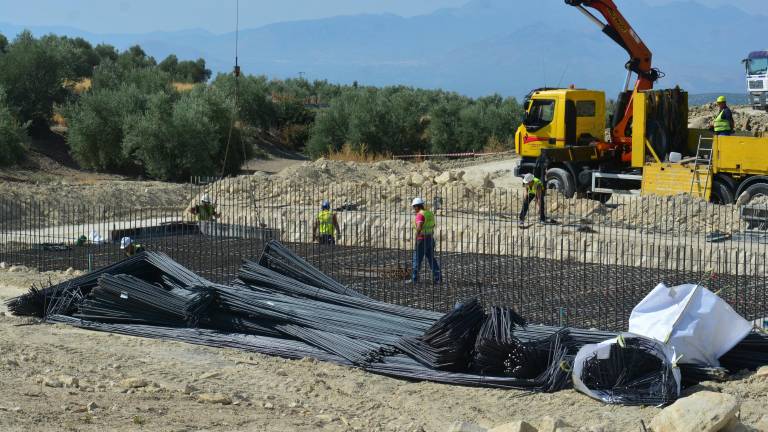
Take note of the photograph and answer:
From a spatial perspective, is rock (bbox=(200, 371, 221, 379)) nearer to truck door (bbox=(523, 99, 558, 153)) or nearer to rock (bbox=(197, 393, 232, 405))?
rock (bbox=(197, 393, 232, 405))

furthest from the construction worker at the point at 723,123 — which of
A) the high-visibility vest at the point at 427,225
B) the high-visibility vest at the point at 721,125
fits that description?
the high-visibility vest at the point at 427,225

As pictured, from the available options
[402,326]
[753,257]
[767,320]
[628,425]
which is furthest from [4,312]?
[753,257]

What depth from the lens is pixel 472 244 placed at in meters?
17.1

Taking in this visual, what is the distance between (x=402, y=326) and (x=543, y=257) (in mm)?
6968

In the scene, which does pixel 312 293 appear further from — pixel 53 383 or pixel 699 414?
pixel 699 414

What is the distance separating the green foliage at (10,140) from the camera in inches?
1088

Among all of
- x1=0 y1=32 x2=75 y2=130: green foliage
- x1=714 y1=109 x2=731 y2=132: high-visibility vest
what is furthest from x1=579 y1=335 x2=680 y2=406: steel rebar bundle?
x1=0 y1=32 x2=75 y2=130: green foliage

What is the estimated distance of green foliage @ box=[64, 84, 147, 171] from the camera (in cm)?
3175

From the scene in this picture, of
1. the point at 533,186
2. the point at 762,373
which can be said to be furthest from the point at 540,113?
the point at 762,373

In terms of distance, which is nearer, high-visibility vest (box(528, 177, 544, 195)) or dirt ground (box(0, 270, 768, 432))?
dirt ground (box(0, 270, 768, 432))

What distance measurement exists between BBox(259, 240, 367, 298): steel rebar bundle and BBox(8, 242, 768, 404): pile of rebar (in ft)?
0.05

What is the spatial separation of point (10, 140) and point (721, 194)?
19947mm

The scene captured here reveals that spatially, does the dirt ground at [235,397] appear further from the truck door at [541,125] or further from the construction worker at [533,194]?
the truck door at [541,125]

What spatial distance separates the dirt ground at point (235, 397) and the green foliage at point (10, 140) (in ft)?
63.5
